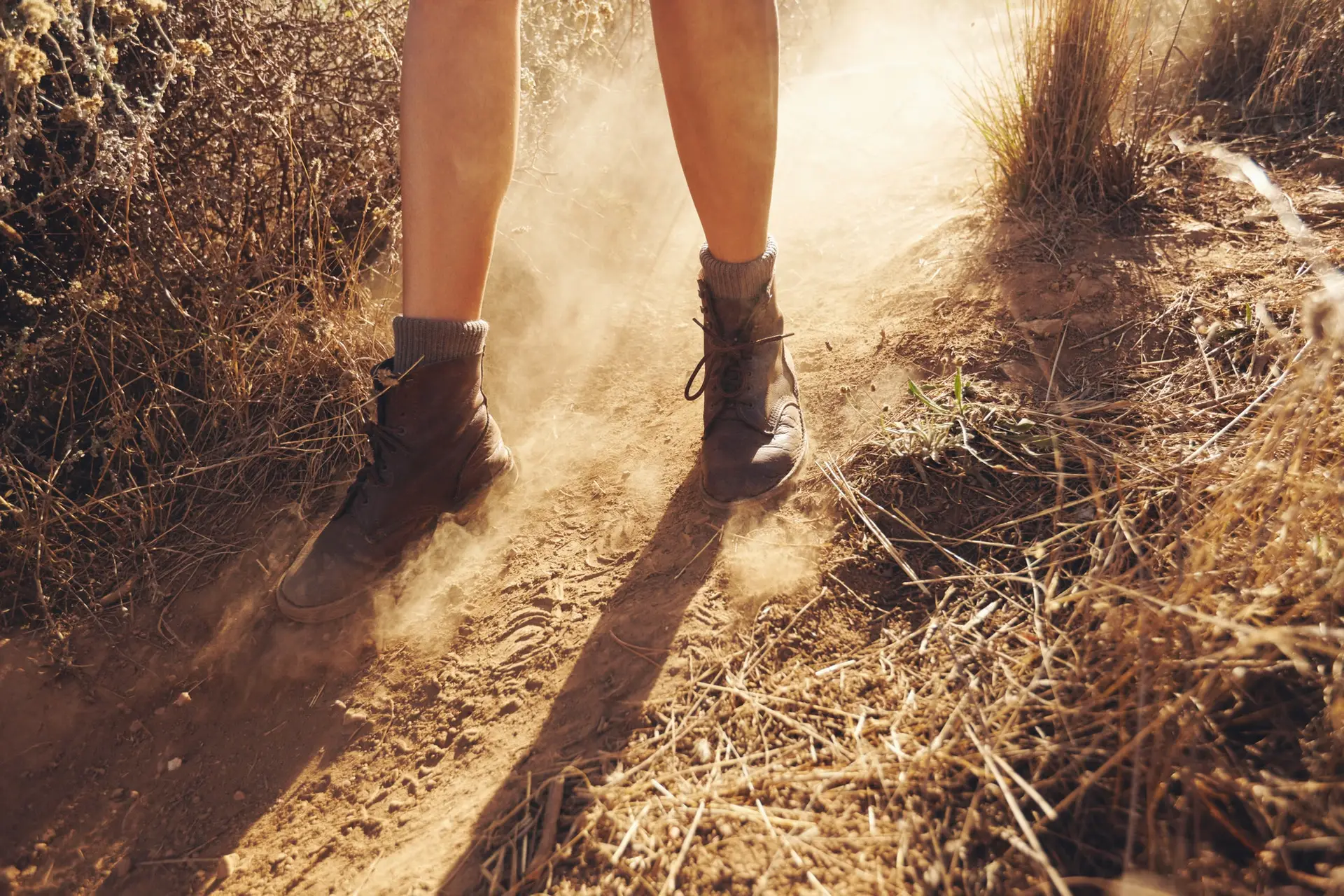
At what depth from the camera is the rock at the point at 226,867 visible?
1.18m

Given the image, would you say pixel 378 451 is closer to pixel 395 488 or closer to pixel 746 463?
pixel 395 488

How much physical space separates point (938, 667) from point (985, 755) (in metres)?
0.20

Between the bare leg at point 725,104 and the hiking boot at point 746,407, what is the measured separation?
119mm

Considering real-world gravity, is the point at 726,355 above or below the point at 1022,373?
above

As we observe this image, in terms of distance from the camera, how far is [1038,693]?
0.95 m

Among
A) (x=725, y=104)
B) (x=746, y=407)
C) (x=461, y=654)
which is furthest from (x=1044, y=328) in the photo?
(x=461, y=654)

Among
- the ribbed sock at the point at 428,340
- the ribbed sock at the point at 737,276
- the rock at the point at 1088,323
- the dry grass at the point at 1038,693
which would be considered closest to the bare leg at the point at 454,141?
the ribbed sock at the point at 428,340

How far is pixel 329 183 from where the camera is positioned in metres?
1.97

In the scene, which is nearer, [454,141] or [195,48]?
[454,141]

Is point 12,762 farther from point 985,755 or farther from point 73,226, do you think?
point 985,755

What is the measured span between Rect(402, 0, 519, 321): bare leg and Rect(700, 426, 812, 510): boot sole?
57cm

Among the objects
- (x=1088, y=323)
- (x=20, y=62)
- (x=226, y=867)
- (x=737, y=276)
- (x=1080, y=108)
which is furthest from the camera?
(x=1080, y=108)

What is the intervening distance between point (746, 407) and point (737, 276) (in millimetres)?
260

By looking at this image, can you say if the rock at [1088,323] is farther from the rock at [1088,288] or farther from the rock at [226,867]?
the rock at [226,867]
